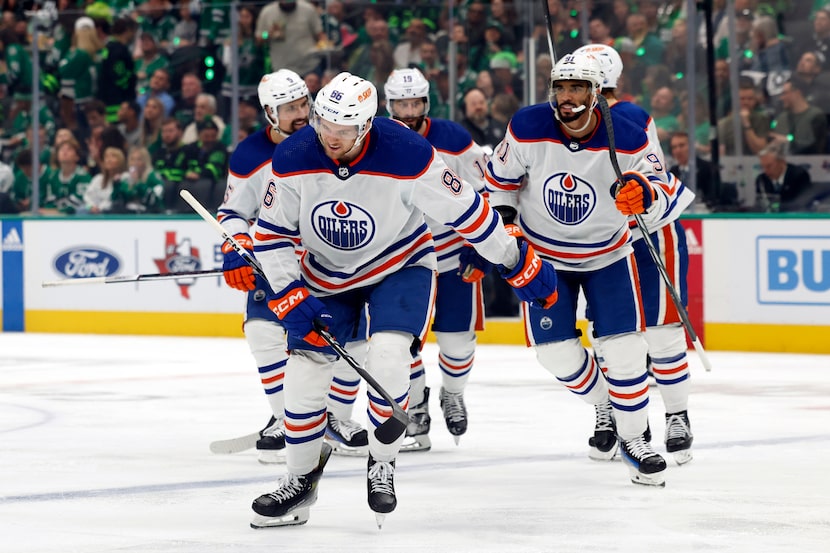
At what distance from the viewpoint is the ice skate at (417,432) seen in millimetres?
5531

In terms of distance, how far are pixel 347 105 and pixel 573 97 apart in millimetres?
1004

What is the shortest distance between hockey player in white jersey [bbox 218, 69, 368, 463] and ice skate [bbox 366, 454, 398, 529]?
3.71ft

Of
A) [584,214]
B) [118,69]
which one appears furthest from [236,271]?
[118,69]

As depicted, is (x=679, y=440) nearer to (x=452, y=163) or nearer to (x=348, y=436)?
(x=348, y=436)

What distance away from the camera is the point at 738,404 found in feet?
22.1

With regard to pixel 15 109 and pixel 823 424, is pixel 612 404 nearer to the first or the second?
pixel 823 424

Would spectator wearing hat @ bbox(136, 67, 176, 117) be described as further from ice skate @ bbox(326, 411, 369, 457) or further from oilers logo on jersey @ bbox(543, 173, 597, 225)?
oilers logo on jersey @ bbox(543, 173, 597, 225)

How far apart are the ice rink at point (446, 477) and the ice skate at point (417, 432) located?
66 millimetres

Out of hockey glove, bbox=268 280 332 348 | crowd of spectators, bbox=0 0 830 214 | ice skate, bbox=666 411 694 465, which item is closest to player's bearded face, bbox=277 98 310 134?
hockey glove, bbox=268 280 332 348

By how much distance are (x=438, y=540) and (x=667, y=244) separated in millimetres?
2121

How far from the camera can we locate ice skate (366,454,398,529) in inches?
155

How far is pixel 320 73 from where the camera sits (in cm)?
1037

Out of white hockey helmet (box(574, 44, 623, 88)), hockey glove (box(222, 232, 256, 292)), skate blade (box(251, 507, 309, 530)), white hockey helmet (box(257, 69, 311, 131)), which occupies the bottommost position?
skate blade (box(251, 507, 309, 530))

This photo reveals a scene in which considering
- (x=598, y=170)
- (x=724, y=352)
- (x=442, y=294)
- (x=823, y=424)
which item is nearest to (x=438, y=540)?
(x=598, y=170)
